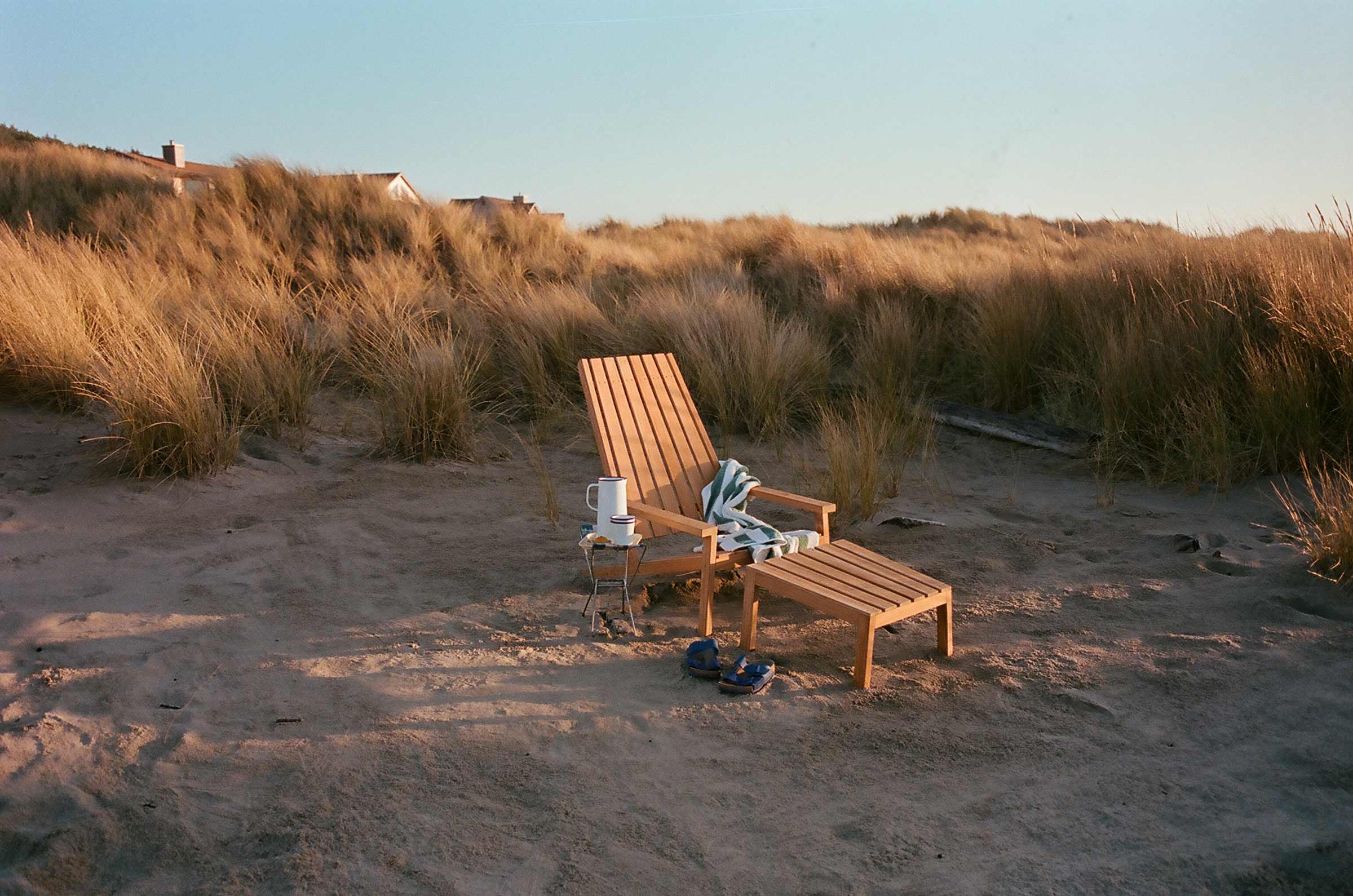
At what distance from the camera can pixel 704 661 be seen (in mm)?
3436

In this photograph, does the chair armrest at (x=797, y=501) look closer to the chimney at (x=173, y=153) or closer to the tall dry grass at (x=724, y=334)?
the tall dry grass at (x=724, y=334)

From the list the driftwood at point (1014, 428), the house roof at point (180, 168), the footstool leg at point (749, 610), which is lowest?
the footstool leg at point (749, 610)

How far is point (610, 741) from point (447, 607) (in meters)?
1.25

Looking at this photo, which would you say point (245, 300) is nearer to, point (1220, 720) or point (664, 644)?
point (664, 644)

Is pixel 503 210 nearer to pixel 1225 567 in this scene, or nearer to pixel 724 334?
pixel 724 334

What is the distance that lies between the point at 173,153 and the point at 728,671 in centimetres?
2856

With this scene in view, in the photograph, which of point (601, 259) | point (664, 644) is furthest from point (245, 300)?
point (664, 644)

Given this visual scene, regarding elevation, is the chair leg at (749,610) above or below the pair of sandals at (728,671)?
above

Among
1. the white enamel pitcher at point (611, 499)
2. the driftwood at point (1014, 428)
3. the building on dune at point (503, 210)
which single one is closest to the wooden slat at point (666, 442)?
the white enamel pitcher at point (611, 499)

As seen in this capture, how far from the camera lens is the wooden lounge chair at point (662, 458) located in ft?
12.6

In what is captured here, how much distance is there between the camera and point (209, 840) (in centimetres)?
247

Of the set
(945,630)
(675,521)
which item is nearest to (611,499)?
(675,521)

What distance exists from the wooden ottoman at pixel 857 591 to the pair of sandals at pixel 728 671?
200mm

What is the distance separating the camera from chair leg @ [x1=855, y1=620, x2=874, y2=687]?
331 centimetres
